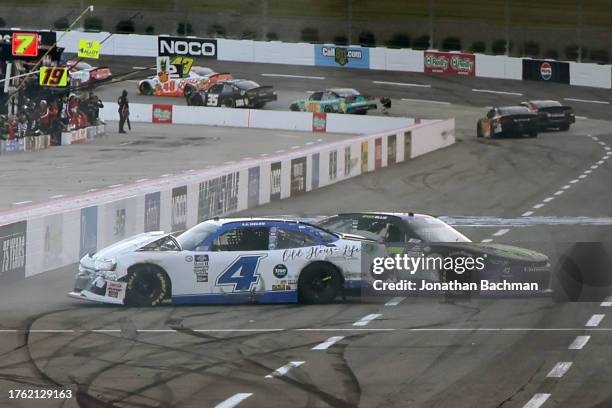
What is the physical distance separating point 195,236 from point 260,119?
36.6m

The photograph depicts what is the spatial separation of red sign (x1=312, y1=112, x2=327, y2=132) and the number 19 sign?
14905 mm

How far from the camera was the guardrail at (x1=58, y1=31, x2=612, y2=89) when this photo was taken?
205ft

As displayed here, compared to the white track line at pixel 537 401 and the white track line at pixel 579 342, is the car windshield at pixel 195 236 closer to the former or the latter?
the white track line at pixel 579 342

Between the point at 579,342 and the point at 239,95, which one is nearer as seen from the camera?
the point at 579,342

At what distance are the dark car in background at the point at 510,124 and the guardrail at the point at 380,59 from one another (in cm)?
1641

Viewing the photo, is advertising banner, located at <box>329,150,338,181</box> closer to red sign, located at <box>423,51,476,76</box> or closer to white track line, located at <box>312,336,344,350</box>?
white track line, located at <box>312,336,344,350</box>

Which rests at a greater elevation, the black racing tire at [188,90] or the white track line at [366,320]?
the black racing tire at [188,90]

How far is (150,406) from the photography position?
35.1 feet

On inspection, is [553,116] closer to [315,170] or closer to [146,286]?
[315,170]

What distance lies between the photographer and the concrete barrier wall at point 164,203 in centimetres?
1848

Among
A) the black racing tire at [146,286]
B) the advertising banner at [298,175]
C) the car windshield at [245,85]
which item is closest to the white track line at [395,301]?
the black racing tire at [146,286]

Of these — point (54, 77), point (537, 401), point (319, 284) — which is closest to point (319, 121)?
point (54, 77)

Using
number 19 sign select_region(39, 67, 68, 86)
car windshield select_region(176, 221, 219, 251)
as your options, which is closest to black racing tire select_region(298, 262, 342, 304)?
car windshield select_region(176, 221, 219, 251)

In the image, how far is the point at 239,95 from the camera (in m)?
54.7
